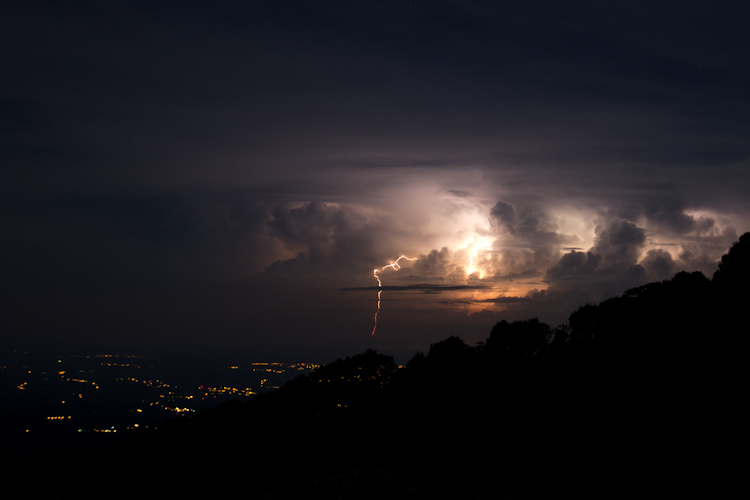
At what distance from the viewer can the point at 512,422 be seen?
77.4ft

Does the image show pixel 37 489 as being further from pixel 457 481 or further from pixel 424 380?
pixel 457 481

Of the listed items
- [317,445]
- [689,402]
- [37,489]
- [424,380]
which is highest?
[689,402]

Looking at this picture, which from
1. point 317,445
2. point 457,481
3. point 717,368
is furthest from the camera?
point 317,445

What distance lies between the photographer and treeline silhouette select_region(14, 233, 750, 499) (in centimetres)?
1352

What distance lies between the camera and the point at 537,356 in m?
38.8

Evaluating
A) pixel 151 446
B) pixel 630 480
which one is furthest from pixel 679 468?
pixel 151 446

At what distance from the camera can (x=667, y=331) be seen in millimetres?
24844

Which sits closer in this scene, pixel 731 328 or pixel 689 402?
pixel 689 402

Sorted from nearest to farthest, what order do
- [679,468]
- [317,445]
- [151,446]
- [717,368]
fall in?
[679,468]
[717,368]
[317,445]
[151,446]

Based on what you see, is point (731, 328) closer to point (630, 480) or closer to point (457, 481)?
point (630, 480)

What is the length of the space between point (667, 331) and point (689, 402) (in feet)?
26.8

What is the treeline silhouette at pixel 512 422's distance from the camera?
13523 mm

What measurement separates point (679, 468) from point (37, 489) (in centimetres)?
3105

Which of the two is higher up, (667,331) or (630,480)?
(667,331)
